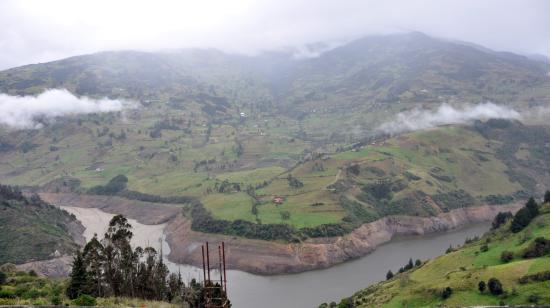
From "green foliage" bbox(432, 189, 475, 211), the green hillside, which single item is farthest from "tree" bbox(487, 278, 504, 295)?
"green foliage" bbox(432, 189, 475, 211)

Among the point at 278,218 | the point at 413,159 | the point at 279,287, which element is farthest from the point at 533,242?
the point at 413,159

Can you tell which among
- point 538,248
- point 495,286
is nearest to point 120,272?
point 495,286

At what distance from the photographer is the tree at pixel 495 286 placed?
45156mm

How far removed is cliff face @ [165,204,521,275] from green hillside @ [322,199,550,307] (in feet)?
72.6

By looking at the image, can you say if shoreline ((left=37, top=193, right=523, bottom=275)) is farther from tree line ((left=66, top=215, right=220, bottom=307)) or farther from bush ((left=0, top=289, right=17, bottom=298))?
bush ((left=0, top=289, right=17, bottom=298))

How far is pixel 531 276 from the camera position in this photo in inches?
1752

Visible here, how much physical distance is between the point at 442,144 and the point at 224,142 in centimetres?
8527

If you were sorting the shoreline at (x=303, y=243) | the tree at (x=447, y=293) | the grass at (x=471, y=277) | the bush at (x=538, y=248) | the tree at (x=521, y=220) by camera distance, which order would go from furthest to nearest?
the shoreline at (x=303, y=243), the tree at (x=521, y=220), the bush at (x=538, y=248), the tree at (x=447, y=293), the grass at (x=471, y=277)

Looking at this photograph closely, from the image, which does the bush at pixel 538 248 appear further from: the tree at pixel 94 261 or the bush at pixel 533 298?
the tree at pixel 94 261

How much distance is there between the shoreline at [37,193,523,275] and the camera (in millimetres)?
81250

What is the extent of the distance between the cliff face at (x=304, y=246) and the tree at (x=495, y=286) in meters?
37.6

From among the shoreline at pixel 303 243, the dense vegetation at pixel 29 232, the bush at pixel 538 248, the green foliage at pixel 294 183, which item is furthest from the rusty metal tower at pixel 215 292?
the green foliage at pixel 294 183

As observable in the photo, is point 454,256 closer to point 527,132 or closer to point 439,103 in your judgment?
Answer: point 527,132

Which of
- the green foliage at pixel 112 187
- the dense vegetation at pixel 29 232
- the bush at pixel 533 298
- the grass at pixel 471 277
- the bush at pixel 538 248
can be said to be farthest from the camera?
the green foliage at pixel 112 187
